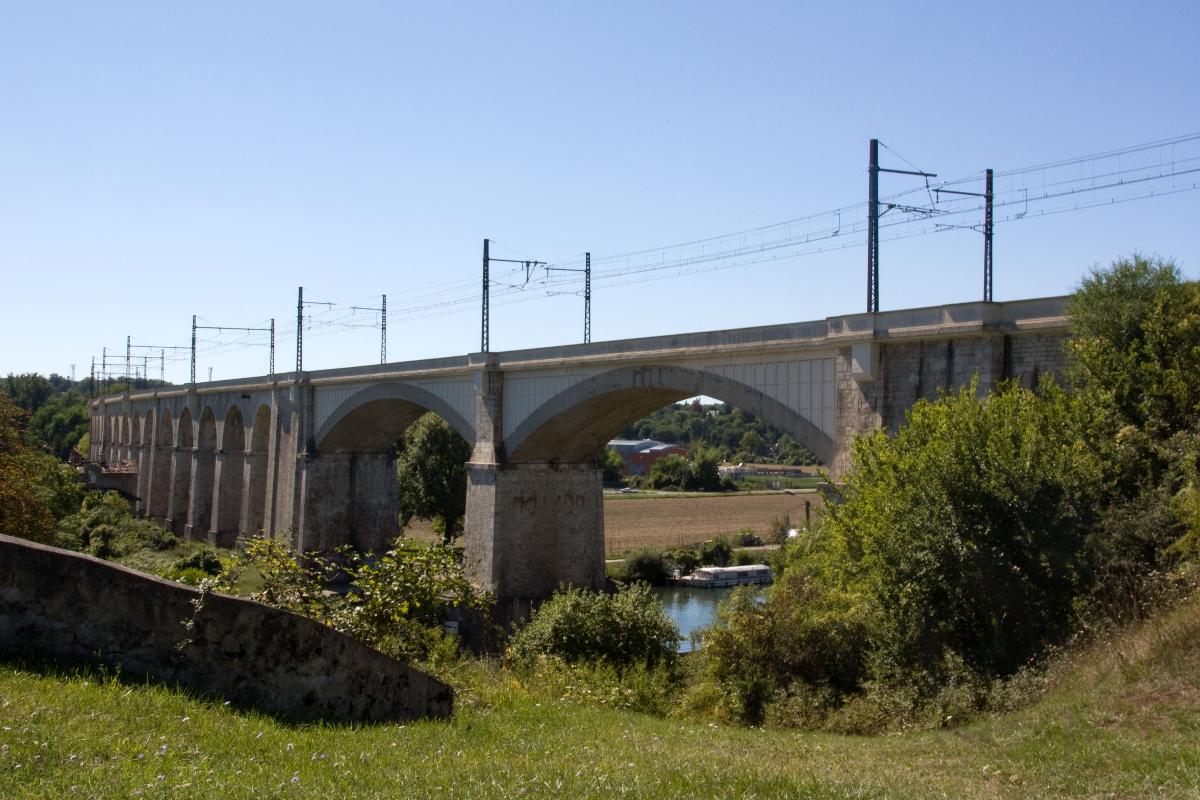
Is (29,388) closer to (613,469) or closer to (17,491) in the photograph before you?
(613,469)

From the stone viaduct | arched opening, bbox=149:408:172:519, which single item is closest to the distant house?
arched opening, bbox=149:408:172:519

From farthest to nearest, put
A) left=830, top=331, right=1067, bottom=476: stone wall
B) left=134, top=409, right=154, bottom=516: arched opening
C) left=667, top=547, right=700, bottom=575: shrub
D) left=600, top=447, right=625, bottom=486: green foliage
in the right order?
left=600, top=447, right=625, bottom=486: green foliage, left=134, top=409, right=154, bottom=516: arched opening, left=667, top=547, right=700, bottom=575: shrub, left=830, top=331, right=1067, bottom=476: stone wall

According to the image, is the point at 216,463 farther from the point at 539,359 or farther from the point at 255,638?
the point at 255,638

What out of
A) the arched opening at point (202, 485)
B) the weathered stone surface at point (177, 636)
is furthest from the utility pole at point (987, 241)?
the arched opening at point (202, 485)

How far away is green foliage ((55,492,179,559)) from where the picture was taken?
4200 cm

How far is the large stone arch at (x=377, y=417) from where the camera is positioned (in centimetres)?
3350

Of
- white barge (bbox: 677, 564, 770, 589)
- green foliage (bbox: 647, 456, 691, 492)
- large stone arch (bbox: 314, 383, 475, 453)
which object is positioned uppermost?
large stone arch (bbox: 314, 383, 475, 453)

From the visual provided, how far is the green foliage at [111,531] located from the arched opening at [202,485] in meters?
2.29

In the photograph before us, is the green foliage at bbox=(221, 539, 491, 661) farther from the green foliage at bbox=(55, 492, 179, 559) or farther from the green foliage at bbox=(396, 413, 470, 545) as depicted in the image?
the green foliage at bbox=(396, 413, 470, 545)

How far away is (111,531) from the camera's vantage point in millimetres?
45594

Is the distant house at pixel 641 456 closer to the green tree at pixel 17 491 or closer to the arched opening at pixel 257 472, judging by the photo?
the arched opening at pixel 257 472

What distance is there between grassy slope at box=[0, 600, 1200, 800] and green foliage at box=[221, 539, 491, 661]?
5.62 feet

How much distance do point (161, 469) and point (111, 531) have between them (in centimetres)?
1680

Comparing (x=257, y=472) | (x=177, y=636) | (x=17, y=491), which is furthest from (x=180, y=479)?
(x=177, y=636)
